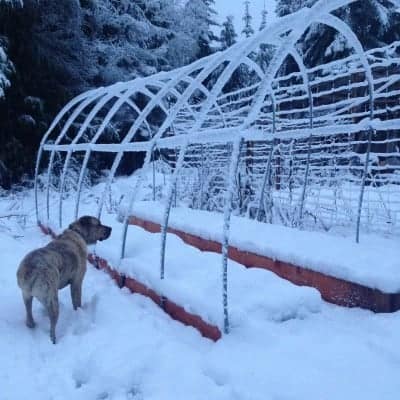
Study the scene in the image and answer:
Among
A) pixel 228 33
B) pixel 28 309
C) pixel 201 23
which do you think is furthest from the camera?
→ pixel 228 33

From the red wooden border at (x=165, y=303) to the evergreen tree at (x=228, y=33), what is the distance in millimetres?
22854

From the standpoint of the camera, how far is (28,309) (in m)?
3.59

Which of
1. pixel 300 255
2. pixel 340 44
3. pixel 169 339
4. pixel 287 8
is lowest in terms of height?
pixel 169 339

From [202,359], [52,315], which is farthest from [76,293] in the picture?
[202,359]

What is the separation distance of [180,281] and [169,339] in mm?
696

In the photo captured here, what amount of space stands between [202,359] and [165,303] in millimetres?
1033

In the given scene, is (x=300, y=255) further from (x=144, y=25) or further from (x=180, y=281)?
(x=144, y=25)

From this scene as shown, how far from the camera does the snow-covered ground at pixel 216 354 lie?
239cm

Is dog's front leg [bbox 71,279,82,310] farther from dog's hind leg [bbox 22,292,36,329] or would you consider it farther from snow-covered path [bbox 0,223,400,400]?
dog's hind leg [bbox 22,292,36,329]

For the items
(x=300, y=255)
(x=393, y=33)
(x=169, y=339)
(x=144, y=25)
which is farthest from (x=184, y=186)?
(x=393, y=33)

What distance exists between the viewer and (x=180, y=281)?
381 cm

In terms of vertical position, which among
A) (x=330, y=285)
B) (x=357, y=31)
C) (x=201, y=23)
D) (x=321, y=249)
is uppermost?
(x=201, y=23)

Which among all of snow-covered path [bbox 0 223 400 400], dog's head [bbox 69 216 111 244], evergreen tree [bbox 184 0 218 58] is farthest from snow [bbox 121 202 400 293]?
evergreen tree [bbox 184 0 218 58]

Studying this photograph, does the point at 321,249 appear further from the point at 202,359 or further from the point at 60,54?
the point at 60,54
